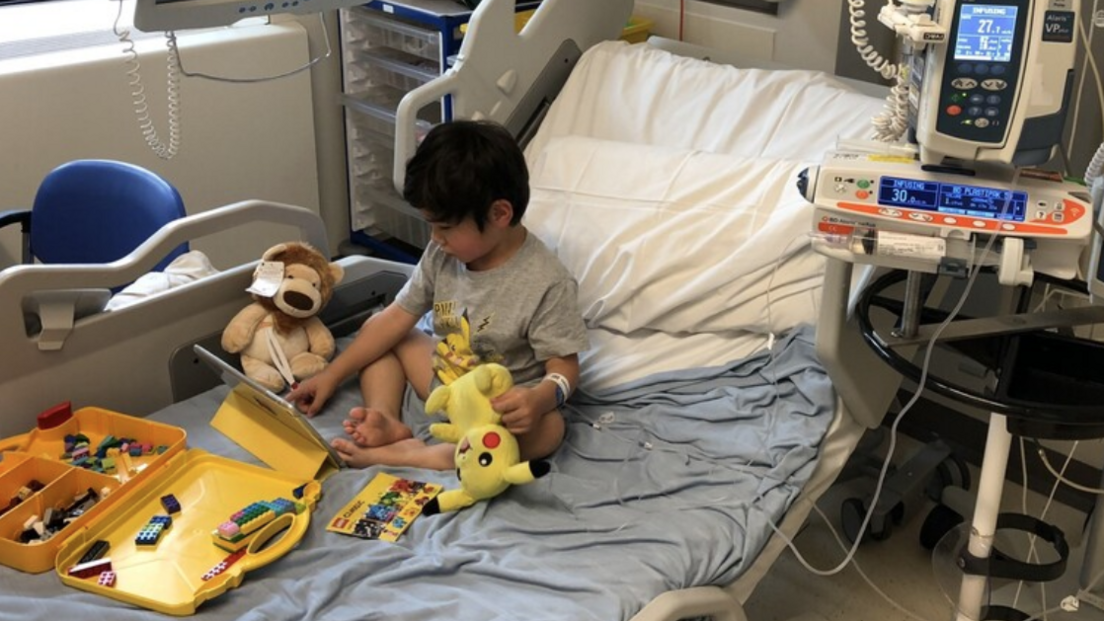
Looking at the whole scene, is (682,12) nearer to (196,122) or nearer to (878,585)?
(196,122)

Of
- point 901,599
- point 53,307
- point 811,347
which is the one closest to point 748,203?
point 811,347

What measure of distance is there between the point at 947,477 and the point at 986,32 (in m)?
1.27

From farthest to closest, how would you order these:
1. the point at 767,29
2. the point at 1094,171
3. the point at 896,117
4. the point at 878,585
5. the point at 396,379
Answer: the point at 767,29 → the point at 878,585 → the point at 396,379 → the point at 896,117 → the point at 1094,171

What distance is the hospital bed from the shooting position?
1439 millimetres

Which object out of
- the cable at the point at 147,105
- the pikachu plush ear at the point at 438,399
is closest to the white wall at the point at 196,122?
the cable at the point at 147,105

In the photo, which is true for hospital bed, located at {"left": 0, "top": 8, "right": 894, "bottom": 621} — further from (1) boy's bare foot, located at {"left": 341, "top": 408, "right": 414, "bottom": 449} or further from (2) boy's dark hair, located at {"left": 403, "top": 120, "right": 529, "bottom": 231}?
(2) boy's dark hair, located at {"left": 403, "top": 120, "right": 529, "bottom": 231}

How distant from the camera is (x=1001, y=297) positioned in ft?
6.98

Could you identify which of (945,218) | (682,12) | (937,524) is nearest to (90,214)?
(682,12)

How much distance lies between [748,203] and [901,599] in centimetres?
82

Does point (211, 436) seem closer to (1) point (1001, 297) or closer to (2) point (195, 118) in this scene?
(2) point (195, 118)

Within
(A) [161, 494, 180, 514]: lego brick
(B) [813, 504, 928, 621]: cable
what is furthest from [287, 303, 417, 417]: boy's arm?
(B) [813, 504, 928, 621]: cable

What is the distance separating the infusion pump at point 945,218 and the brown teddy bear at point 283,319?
38.5 inches

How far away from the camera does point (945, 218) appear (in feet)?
4.16

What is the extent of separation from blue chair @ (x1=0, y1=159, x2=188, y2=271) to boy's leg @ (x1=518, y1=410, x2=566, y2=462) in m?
0.92
